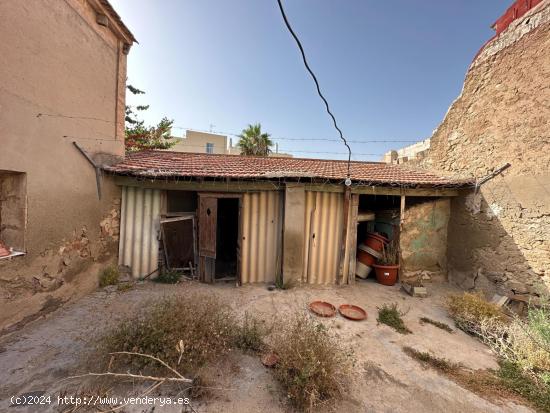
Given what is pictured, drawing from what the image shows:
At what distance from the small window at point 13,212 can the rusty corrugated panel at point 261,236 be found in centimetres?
380

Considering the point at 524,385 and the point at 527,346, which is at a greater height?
the point at 527,346

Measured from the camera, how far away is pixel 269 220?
577 cm

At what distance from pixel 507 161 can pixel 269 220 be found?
5622 mm

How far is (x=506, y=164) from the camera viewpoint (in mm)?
4992

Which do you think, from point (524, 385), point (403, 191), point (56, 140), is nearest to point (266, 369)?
point (524, 385)

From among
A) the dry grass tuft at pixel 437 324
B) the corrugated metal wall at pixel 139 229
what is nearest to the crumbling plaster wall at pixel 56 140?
the corrugated metal wall at pixel 139 229

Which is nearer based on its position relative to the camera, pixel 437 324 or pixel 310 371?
pixel 310 371

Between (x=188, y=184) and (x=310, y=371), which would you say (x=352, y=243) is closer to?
(x=310, y=371)

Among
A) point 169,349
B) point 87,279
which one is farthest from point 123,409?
point 87,279

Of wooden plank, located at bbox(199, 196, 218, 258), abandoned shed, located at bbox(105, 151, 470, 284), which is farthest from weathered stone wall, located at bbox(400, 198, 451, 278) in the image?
wooden plank, located at bbox(199, 196, 218, 258)

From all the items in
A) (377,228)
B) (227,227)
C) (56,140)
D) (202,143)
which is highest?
(202,143)

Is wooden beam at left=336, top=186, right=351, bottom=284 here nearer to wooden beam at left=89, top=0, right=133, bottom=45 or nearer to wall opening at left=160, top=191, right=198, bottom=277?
wall opening at left=160, top=191, right=198, bottom=277

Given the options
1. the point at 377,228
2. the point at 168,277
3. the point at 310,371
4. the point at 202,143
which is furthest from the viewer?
the point at 202,143

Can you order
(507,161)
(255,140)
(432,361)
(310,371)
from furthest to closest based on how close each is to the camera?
(255,140) < (507,161) < (432,361) < (310,371)
